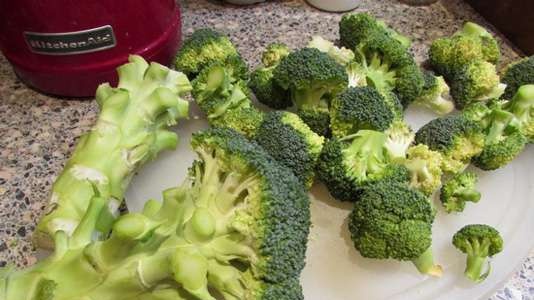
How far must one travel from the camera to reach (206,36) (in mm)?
842

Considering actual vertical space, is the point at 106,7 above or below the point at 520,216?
above

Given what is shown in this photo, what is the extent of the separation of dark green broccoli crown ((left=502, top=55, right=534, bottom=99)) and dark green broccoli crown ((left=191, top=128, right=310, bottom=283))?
46cm

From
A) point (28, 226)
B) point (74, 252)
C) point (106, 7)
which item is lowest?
point (28, 226)

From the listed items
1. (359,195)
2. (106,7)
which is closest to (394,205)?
(359,195)

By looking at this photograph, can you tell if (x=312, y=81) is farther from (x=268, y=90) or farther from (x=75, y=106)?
(x=75, y=106)

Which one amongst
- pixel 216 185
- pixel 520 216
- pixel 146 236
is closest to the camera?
pixel 146 236

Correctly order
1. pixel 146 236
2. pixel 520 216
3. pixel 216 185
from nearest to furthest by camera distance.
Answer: pixel 146 236 < pixel 216 185 < pixel 520 216

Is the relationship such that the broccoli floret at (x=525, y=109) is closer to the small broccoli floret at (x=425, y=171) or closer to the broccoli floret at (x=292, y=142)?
the small broccoli floret at (x=425, y=171)

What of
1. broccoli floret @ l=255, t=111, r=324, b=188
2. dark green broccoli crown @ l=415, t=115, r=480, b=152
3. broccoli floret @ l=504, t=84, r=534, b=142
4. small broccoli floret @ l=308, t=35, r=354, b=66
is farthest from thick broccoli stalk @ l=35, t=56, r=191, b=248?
broccoli floret @ l=504, t=84, r=534, b=142

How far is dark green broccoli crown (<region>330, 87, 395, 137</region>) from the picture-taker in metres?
0.73

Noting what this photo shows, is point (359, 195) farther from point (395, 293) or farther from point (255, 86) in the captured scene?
point (255, 86)

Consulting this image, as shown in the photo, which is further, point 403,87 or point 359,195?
point 403,87

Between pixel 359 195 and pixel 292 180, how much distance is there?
12 centimetres

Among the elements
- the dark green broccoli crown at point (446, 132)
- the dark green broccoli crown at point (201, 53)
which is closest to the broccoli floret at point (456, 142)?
the dark green broccoli crown at point (446, 132)
